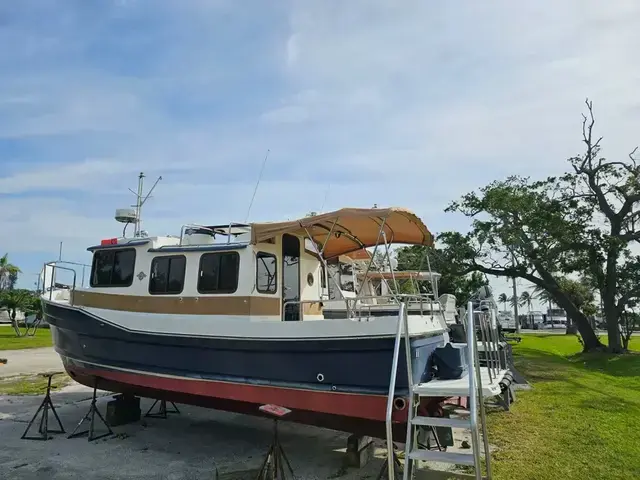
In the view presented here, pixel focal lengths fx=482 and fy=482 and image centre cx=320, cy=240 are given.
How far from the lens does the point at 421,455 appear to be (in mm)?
4352

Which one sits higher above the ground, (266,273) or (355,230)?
(355,230)

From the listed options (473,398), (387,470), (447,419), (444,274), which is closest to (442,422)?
(447,419)

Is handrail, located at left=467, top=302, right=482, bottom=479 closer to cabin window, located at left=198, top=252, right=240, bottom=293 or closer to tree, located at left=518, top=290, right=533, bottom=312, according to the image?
cabin window, located at left=198, top=252, right=240, bottom=293

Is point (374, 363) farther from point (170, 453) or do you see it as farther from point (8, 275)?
point (8, 275)

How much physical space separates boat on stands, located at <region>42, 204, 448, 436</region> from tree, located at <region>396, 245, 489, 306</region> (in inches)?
538

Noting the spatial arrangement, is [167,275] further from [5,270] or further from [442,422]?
[5,270]

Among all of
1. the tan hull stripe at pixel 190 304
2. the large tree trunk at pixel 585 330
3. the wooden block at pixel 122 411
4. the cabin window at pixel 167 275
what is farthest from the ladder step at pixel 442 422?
the large tree trunk at pixel 585 330

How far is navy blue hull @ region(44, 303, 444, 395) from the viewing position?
540 cm

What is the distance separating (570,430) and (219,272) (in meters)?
5.91

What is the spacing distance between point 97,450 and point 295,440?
2.80 meters

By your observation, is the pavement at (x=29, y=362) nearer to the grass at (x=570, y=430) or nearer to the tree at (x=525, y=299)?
the grass at (x=570, y=430)

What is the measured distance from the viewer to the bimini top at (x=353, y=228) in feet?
19.2

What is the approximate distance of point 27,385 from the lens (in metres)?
11.7

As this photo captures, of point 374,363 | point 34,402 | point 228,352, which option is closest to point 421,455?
point 374,363
